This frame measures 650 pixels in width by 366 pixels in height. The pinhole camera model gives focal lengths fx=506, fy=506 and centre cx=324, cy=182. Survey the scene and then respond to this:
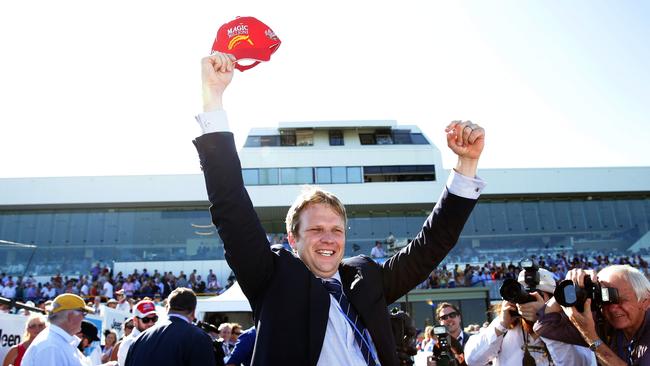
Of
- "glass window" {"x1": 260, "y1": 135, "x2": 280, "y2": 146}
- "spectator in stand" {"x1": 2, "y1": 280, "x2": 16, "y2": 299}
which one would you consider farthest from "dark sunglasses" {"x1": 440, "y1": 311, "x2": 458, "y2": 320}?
"glass window" {"x1": 260, "y1": 135, "x2": 280, "y2": 146}

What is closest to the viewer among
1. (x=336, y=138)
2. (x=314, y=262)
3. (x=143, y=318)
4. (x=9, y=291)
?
(x=314, y=262)

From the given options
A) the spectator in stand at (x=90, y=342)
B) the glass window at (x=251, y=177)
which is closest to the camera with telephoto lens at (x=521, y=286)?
the spectator in stand at (x=90, y=342)

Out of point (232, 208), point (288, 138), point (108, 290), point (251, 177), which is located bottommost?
point (232, 208)

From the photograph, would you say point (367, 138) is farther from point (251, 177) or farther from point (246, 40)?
point (246, 40)

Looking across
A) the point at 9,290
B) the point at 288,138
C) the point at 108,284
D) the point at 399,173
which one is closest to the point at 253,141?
the point at 288,138

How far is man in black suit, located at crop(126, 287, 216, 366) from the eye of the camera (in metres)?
3.48

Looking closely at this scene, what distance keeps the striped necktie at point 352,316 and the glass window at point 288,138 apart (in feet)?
103

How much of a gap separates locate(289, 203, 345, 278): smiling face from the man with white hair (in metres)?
2.94

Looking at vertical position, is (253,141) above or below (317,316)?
above

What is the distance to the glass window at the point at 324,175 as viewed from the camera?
3141 cm

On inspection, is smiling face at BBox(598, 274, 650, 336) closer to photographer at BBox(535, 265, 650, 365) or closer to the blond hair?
photographer at BBox(535, 265, 650, 365)

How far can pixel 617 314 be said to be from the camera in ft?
8.57

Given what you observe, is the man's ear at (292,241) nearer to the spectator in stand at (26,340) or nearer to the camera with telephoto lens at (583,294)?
the camera with telephoto lens at (583,294)

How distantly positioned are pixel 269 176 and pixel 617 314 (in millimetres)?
28971
